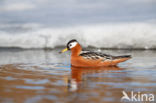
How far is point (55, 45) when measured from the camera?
1414 cm

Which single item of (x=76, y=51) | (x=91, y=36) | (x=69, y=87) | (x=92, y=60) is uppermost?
(x=91, y=36)

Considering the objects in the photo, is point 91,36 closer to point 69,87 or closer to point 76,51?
point 76,51

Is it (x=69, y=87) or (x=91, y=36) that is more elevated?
(x=91, y=36)

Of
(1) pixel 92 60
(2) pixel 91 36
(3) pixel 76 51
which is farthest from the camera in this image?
(2) pixel 91 36

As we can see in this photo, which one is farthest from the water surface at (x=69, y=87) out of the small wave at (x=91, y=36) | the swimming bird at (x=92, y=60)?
the small wave at (x=91, y=36)

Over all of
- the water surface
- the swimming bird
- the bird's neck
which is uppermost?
the bird's neck

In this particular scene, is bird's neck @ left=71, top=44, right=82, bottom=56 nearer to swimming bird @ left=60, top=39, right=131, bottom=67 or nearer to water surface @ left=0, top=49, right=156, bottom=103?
swimming bird @ left=60, top=39, right=131, bottom=67

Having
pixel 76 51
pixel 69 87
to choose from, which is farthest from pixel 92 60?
pixel 69 87

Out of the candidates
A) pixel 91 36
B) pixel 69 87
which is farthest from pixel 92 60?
pixel 91 36

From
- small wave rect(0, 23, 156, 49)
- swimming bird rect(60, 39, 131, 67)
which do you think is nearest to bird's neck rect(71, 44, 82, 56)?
swimming bird rect(60, 39, 131, 67)

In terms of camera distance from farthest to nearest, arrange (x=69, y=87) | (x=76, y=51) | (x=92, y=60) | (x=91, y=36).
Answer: (x=91, y=36), (x=76, y=51), (x=92, y=60), (x=69, y=87)

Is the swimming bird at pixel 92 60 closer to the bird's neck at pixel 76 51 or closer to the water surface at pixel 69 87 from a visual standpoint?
the bird's neck at pixel 76 51

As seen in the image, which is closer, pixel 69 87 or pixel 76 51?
pixel 69 87

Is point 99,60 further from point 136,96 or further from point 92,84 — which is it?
point 136,96
